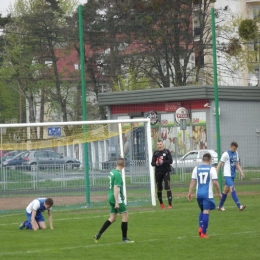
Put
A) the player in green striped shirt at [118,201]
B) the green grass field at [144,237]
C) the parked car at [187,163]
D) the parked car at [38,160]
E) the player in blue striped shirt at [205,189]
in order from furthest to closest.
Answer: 1. the parked car at [187,163]
2. the parked car at [38,160]
3. the player in blue striped shirt at [205,189]
4. the player in green striped shirt at [118,201]
5. the green grass field at [144,237]

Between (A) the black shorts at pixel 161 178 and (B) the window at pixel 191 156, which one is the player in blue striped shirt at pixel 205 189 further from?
(B) the window at pixel 191 156

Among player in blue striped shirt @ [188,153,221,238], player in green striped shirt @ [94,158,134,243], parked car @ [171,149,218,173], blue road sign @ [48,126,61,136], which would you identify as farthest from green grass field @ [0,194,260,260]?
parked car @ [171,149,218,173]

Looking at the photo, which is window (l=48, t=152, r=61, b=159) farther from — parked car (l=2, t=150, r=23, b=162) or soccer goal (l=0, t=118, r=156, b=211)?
parked car (l=2, t=150, r=23, b=162)

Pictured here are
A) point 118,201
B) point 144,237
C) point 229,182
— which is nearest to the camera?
point 118,201

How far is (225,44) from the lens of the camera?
125ft

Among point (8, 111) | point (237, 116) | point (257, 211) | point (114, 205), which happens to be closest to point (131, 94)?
point (237, 116)

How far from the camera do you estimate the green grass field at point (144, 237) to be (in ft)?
40.8

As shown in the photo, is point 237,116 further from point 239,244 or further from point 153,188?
point 239,244

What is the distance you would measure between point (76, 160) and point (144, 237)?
7.68 m

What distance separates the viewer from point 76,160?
72.1 ft

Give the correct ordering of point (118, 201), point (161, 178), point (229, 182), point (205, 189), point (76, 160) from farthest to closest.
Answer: point (76, 160) < point (161, 178) < point (229, 182) < point (205, 189) < point (118, 201)

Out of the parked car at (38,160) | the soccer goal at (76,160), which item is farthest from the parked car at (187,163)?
the parked car at (38,160)

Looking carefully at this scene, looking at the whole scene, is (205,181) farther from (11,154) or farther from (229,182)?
(11,154)

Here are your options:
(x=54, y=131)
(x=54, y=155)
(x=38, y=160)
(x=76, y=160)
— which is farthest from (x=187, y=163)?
(x=38, y=160)
